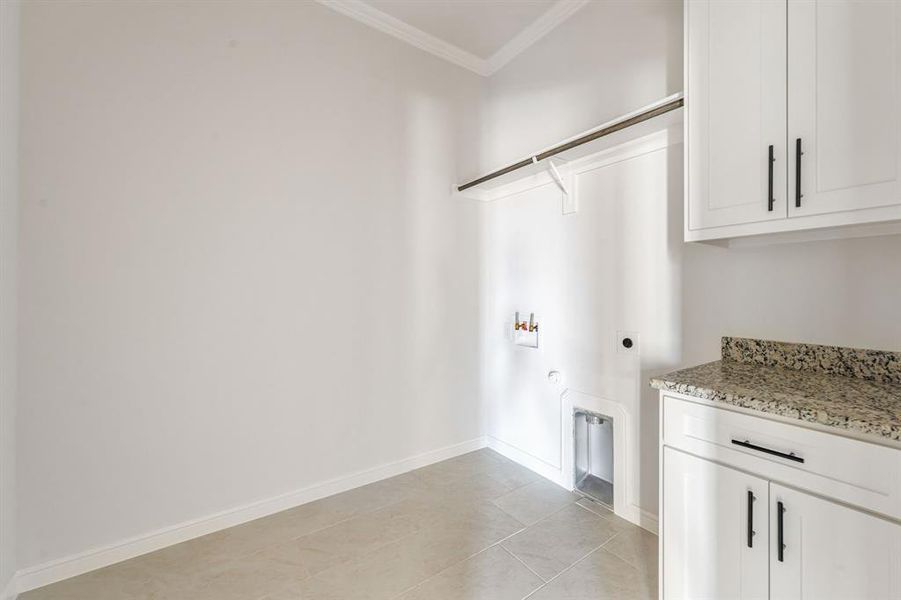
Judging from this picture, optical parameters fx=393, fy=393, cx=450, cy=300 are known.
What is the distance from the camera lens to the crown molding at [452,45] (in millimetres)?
2381

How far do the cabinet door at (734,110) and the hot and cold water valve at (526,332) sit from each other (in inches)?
50.2

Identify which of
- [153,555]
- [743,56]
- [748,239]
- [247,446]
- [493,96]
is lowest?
[153,555]

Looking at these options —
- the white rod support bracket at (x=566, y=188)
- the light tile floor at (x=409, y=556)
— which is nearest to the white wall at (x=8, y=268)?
the light tile floor at (x=409, y=556)

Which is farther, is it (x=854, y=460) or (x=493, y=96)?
(x=493, y=96)

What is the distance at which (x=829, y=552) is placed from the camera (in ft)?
3.30

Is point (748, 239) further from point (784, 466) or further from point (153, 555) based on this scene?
point (153, 555)

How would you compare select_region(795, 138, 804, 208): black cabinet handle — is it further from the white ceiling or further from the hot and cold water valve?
the white ceiling

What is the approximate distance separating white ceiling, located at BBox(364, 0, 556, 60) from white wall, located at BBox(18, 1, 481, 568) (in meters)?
0.18

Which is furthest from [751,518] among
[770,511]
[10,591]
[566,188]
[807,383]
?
[10,591]

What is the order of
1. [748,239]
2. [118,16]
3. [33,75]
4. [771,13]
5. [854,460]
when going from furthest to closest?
1. [118,16]
2. [33,75]
3. [748,239]
4. [771,13]
5. [854,460]

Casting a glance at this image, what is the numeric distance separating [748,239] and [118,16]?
2849mm

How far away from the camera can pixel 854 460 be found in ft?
3.18

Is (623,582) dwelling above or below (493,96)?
below

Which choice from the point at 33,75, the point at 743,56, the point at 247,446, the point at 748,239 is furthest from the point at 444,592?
the point at 33,75
